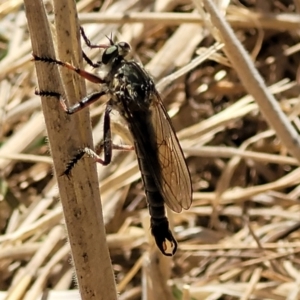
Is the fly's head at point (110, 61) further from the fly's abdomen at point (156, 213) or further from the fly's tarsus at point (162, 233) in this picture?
the fly's tarsus at point (162, 233)

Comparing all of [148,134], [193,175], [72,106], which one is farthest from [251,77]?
[193,175]

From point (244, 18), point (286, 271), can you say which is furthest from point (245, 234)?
point (244, 18)

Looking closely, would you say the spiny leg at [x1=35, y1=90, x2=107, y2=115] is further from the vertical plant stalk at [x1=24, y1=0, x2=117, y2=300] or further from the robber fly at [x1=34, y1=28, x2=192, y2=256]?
the robber fly at [x1=34, y1=28, x2=192, y2=256]

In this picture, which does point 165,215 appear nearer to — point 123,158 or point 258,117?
point 123,158

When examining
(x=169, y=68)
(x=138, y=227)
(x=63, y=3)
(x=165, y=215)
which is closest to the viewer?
(x=63, y=3)

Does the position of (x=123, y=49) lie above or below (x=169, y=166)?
above

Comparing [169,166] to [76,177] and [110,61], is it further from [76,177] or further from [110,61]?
[76,177]
